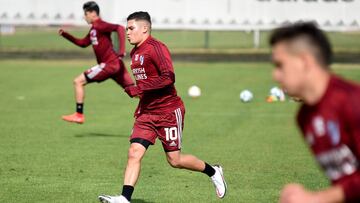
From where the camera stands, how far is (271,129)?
16.6m

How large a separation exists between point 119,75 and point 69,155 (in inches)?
136

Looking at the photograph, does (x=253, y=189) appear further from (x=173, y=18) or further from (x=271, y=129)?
(x=173, y=18)

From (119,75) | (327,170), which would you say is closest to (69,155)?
(119,75)

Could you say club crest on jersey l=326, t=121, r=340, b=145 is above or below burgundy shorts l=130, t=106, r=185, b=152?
above

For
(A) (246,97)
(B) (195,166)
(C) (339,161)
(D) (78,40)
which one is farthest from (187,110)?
(C) (339,161)

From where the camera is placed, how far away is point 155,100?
9.78 m

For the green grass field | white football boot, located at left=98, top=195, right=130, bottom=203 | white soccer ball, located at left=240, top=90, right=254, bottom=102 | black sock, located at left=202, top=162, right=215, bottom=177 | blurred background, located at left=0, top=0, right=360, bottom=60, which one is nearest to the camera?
white football boot, located at left=98, top=195, right=130, bottom=203

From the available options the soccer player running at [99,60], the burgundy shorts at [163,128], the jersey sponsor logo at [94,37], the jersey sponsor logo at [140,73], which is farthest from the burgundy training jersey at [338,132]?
the jersey sponsor logo at [94,37]

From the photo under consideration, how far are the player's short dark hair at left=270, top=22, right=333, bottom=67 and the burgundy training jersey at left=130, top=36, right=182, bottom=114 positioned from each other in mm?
4838

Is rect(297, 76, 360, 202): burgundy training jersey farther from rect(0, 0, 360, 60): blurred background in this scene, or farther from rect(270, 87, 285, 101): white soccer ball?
rect(0, 0, 360, 60): blurred background

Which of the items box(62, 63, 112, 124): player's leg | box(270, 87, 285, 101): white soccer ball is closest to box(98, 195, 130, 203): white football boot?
box(62, 63, 112, 124): player's leg

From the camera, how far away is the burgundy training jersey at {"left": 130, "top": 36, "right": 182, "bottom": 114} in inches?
381

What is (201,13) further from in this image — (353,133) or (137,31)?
(353,133)

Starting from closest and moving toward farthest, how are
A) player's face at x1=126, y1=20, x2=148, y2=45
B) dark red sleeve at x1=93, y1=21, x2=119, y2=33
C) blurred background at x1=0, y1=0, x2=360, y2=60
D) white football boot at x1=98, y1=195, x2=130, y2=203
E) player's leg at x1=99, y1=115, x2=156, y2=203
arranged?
white football boot at x1=98, y1=195, x2=130, y2=203 < player's leg at x1=99, y1=115, x2=156, y2=203 < player's face at x1=126, y1=20, x2=148, y2=45 < dark red sleeve at x1=93, y1=21, x2=119, y2=33 < blurred background at x1=0, y1=0, x2=360, y2=60
